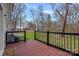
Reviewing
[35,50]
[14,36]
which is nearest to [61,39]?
[35,50]

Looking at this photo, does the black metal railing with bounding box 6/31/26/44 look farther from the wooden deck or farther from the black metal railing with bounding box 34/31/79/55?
the black metal railing with bounding box 34/31/79/55

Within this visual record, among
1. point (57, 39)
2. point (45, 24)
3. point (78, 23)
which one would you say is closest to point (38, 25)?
point (45, 24)

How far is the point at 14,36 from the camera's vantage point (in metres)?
4.06

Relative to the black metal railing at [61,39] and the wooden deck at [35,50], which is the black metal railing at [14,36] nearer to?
the wooden deck at [35,50]

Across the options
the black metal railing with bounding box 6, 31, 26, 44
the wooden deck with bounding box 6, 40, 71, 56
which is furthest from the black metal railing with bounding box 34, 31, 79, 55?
the black metal railing with bounding box 6, 31, 26, 44

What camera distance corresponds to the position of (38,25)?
13.1 feet

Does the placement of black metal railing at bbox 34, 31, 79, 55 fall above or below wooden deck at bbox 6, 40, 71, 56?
above

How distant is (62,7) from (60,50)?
2.57 ft

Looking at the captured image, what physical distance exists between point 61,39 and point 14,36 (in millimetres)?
872

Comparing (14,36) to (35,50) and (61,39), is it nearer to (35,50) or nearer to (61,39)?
(35,50)

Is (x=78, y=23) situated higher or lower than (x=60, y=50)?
higher

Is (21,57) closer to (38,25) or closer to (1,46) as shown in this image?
(1,46)

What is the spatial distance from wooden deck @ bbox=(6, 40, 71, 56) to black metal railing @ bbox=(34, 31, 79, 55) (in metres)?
0.08

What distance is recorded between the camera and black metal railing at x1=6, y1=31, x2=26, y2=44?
158 inches
